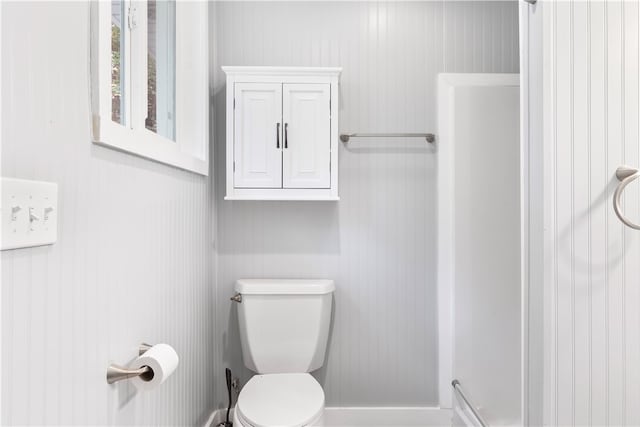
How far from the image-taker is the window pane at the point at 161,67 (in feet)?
4.86

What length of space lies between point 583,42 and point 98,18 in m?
1.18

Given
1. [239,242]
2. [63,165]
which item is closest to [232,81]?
[239,242]

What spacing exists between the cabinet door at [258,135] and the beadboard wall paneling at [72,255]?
595 millimetres

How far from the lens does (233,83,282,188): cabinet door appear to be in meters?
1.92

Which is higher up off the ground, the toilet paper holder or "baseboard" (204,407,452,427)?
the toilet paper holder

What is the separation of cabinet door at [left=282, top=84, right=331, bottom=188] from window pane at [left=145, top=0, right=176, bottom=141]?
52 cm

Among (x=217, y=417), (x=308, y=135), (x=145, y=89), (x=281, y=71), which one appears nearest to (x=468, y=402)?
(x=217, y=417)

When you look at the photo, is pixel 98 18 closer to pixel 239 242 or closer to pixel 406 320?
pixel 239 242

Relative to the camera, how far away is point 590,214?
1065mm

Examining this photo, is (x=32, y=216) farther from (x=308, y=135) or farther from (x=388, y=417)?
(x=388, y=417)

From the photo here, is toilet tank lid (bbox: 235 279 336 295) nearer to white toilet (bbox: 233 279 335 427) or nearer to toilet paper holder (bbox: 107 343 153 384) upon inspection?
white toilet (bbox: 233 279 335 427)

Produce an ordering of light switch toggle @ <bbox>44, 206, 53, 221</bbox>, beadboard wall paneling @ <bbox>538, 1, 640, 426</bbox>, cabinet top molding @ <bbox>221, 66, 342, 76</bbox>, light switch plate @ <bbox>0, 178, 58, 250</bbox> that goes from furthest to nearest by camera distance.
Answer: cabinet top molding @ <bbox>221, 66, 342, 76</bbox>, beadboard wall paneling @ <bbox>538, 1, 640, 426</bbox>, light switch toggle @ <bbox>44, 206, 53, 221</bbox>, light switch plate @ <bbox>0, 178, 58, 250</bbox>

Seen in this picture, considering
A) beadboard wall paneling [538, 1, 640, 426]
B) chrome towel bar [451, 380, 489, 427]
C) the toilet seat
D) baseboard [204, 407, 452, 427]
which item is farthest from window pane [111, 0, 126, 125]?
chrome towel bar [451, 380, 489, 427]

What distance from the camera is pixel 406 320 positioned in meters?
2.08
